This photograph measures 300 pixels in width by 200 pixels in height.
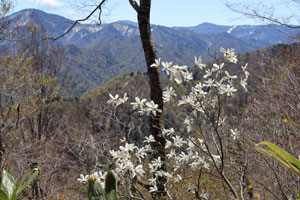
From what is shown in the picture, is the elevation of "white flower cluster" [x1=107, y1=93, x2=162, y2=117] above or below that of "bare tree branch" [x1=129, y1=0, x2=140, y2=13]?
below

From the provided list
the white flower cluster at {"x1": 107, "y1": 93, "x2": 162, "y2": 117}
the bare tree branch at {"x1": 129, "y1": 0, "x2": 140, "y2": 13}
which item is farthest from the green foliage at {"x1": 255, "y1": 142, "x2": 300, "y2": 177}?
the bare tree branch at {"x1": 129, "y1": 0, "x2": 140, "y2": 13}

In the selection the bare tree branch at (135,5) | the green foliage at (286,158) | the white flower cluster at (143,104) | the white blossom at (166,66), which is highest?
→ the bare tree branch at (135,5)

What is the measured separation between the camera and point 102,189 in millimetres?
789

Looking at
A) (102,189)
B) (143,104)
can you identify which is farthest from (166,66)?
(102,189)

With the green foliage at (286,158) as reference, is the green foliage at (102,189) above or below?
below

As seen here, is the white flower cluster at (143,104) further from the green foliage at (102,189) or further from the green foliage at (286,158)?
the green foliage at (286,158)

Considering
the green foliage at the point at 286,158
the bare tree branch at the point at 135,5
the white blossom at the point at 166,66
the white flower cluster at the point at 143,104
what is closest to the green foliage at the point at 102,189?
the green foliage at the point at 286,158

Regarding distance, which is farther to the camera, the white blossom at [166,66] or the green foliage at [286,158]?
the white blossom at [166,66]

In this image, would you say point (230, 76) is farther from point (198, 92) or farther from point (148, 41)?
point (148, 41)

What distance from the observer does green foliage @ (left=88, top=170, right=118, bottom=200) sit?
766mm

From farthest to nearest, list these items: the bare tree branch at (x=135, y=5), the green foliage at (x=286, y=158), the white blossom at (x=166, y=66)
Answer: the bare tree branch at (x=135, y=5) < the white blossom at (x=166, y=66) < the green foliage at (x=286, y=158)

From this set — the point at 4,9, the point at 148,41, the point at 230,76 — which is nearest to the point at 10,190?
the point at 230,76

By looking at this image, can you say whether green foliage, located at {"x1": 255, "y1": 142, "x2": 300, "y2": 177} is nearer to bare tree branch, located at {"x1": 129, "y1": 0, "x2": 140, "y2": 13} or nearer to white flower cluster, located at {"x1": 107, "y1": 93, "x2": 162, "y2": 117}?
white flower cluster, located at {"x1": 107, "y1": 93, "x2": 162, "y2": 117}

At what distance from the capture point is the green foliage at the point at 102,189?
2.51 feet
